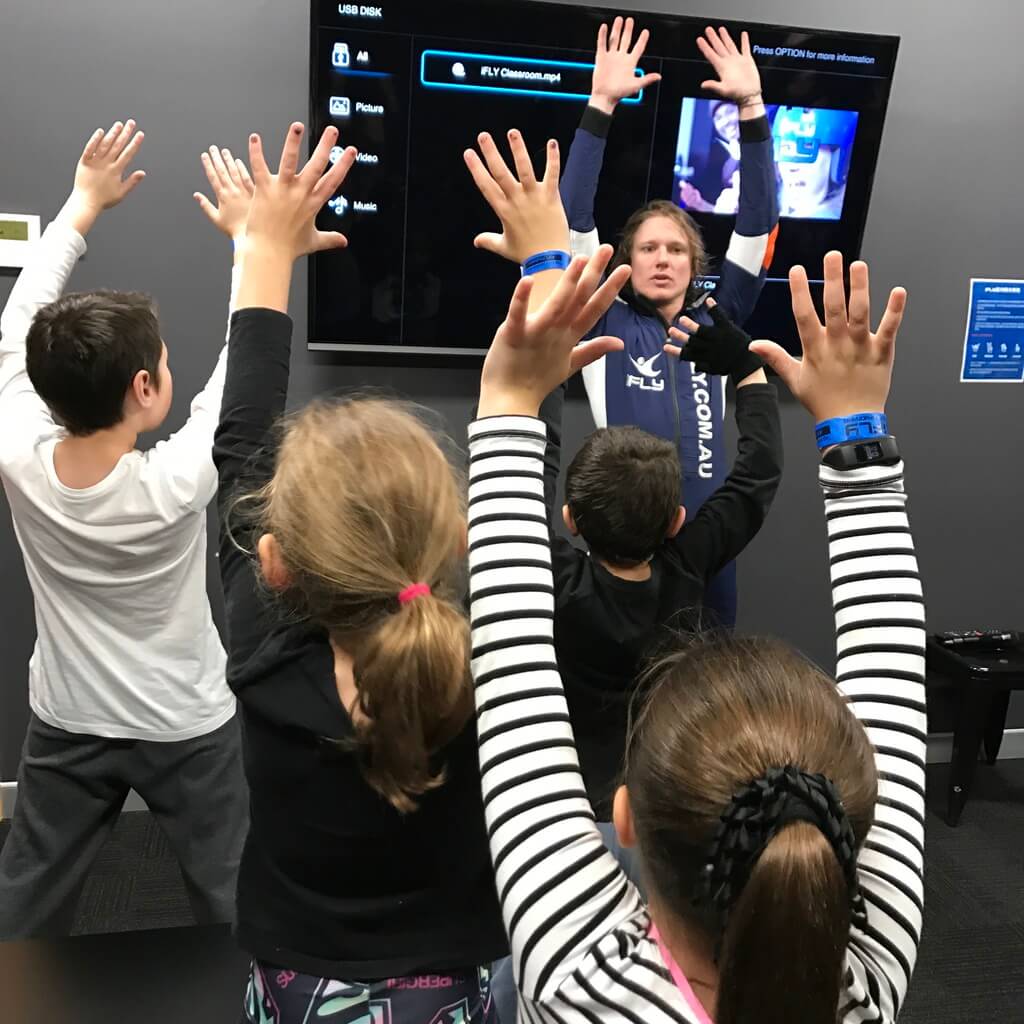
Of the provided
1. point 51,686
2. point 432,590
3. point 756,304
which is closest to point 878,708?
point 432,590

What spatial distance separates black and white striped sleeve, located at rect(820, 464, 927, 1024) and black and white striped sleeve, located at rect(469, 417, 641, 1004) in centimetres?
19

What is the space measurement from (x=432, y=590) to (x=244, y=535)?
0.95ft

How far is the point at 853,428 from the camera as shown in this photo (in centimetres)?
90

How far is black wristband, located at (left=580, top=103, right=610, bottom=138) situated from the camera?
84.4 inches

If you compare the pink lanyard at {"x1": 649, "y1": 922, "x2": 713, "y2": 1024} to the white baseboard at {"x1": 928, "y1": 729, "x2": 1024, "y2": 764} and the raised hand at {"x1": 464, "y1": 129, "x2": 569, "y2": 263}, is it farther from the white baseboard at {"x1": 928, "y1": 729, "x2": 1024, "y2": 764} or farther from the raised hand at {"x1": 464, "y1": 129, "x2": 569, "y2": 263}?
the white baseboard at {"x1": 928, "y1": 729, "x2": 1024, "y2": 764}

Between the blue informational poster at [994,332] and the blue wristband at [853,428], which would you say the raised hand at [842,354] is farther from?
the blue informational poster at [994,332]

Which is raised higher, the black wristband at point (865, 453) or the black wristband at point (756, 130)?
the black wristband at point (756, 130)

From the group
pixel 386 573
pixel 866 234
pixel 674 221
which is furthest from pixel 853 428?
pixel 866 234

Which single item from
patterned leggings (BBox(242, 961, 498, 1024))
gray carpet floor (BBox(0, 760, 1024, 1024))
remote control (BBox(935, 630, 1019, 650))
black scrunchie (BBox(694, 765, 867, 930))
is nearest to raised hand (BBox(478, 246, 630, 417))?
black scrunchie (BBox(694, 765, 867, 930))

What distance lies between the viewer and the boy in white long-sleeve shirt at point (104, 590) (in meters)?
1.56

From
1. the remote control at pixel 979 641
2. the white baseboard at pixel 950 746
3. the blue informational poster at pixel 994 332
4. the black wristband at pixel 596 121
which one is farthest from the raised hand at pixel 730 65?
the white baseboard at pixel 950 746

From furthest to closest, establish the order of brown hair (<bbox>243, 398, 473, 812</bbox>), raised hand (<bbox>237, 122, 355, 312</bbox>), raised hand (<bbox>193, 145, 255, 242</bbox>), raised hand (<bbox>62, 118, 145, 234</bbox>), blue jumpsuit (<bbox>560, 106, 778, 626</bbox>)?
blue jumpsuit (<bbox>560, 106, 778, 626</bbox>)
raised hand (<bbox>62, 118, 145, 234</bbox>)
raised hand (<bbox>193, 145, 255, 242</bbox>)
raised hand (<bbox>237, 122, 355, 312</bbox>)
brown hair (<bbox>243, 398, 473, 812</bbox>)

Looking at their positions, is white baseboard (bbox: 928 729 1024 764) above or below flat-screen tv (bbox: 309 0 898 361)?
below

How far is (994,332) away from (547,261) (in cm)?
257
